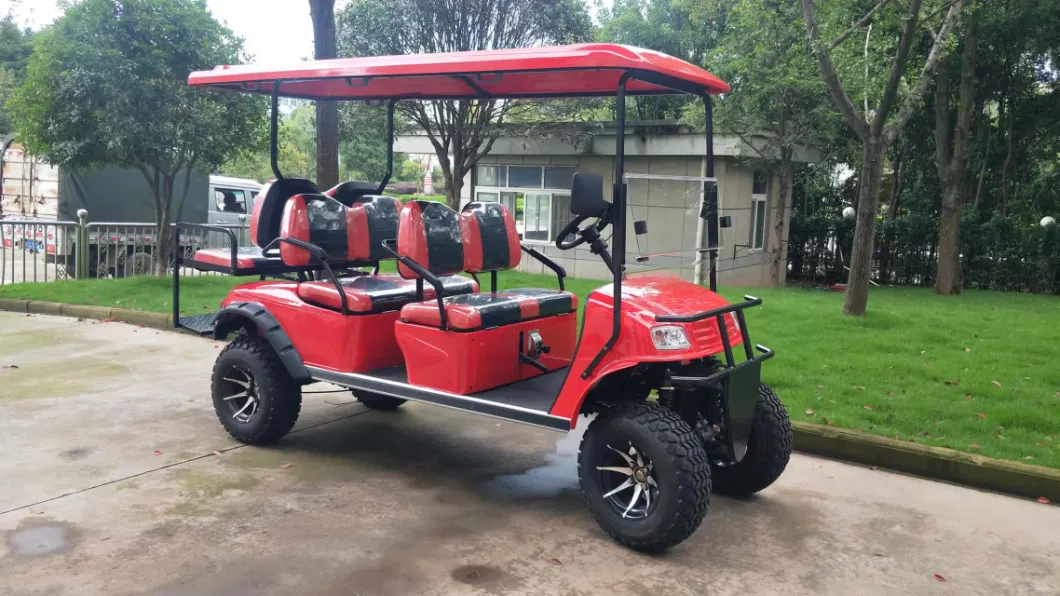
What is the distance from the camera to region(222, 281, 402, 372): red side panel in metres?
5.15

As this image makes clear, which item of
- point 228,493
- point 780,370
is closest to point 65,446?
point 228,493

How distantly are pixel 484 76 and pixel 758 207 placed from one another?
13.8m

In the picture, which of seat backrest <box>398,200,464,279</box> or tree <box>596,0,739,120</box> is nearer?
seat backrest <box>398,200,464,279</box>

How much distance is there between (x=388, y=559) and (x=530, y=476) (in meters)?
1.40

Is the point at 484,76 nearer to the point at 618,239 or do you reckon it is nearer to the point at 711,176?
the point at 711,176

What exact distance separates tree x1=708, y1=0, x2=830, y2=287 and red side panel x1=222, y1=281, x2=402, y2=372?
10.1 meters

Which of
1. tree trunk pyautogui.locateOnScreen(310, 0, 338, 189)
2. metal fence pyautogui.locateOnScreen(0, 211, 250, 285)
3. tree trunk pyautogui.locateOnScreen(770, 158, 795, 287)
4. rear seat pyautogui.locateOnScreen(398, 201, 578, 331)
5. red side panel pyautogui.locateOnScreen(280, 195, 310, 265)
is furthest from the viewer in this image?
tree trunk pyautogui.locateOnScreen(770, 158, 795, 287)

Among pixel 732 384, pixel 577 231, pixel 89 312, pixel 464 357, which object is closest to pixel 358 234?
pixel 464 357

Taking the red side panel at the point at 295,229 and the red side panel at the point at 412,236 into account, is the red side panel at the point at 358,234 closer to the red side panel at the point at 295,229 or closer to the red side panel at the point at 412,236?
the red side panel at the point at 295,229

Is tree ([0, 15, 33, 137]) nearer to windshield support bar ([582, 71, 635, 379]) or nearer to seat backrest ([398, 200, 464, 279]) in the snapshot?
seat backrest ([398, 200, 464, 279])

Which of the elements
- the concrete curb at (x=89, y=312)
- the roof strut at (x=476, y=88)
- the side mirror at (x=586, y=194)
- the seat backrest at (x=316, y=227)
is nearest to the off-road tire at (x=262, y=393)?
the seat backrest at (x=316, y=227)

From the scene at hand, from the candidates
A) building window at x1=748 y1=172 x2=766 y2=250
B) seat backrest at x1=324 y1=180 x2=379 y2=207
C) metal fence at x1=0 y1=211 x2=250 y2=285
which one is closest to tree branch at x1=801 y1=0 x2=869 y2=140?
seat backrest at x1=324 y1=180 x2=379 y2=207

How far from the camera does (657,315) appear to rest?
405 cm

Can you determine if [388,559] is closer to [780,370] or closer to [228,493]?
[228,493]
